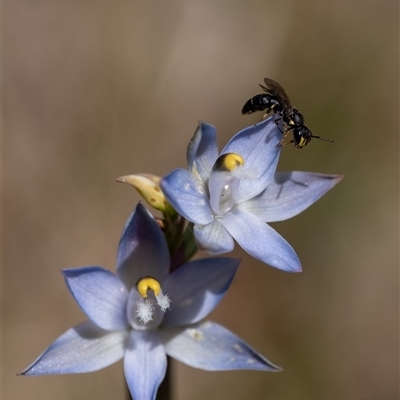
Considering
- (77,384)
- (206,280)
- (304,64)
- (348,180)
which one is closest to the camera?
(206,280)

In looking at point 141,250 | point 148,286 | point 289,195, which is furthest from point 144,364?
point 289,195

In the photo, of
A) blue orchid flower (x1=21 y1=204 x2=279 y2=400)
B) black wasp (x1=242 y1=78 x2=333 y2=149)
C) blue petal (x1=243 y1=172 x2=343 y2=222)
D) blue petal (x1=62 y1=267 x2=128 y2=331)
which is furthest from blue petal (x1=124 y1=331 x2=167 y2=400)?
black wasp (x1=242 y1=78 x2=333 y2=149)

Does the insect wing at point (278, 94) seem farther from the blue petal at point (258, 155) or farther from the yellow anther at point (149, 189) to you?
the yellow anther at point (149, 189)

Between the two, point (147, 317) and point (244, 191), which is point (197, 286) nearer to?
point (147, 317)

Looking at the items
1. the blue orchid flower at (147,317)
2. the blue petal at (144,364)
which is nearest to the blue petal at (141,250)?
the blue orchid flower at (147,317)

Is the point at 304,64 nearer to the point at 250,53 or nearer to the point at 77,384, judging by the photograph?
the point at 250,53

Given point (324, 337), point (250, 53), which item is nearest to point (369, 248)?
point (324, 337)

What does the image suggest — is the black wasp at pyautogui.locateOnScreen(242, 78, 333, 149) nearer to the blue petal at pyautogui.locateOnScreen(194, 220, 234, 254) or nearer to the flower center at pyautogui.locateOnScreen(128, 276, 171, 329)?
the blue petal at pyautogui.locateOnScreen(194, 220, 234, 254)
